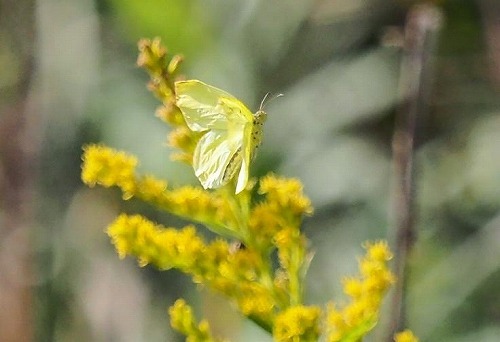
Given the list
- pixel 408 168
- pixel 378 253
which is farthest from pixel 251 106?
pixel 378 253

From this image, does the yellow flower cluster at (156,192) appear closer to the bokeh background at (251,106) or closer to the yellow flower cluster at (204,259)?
the yellow flower cluster at (204,259)

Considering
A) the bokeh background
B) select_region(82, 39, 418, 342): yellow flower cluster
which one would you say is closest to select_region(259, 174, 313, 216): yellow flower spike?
select_region(82, 39, 418, 342): yellow flower cluster

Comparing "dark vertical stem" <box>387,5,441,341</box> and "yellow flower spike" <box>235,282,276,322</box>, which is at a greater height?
"dark vertical stem" <box>387,5,441,341</box>

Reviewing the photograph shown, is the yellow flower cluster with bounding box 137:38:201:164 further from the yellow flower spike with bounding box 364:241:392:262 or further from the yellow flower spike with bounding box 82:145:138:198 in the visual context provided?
the yellow flower spike with bounding box 364:241:392:262

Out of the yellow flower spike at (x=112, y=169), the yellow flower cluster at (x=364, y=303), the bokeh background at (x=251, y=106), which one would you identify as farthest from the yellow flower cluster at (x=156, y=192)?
the bokeh background at (x=251, y=106)

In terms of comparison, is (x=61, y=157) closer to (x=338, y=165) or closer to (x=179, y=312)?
(x=338, y=165)

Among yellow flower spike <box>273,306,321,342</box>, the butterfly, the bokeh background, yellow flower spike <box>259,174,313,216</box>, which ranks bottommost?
yellow flower spike <box>273,306,321,342</box>
